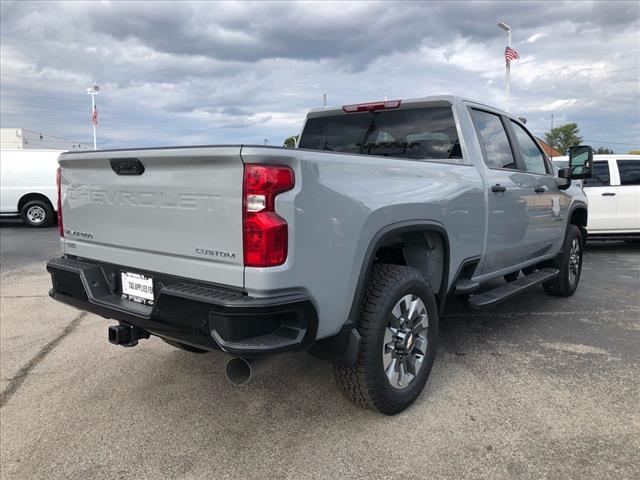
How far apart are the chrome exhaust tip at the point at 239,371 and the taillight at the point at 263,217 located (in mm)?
534

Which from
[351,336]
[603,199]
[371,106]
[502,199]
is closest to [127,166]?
[351,336]

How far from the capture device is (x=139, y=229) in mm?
2785

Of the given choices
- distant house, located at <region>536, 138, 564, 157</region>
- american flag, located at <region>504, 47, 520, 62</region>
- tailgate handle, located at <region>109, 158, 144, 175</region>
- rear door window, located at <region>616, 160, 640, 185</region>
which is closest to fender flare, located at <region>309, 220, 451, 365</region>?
tailgate handle, located at <region>109, 158, 144, 175</region>

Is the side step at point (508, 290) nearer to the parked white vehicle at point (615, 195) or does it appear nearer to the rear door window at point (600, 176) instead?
the parked white vehicle at point (615, 195)

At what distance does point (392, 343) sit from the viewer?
9.85 feet

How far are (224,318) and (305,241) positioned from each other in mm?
497

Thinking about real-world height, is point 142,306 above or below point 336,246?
below

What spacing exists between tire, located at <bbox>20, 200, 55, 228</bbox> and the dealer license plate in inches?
496

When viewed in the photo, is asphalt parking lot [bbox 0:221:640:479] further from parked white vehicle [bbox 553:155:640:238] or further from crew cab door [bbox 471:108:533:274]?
parked white vehicle [bbox 553:155:640:238]

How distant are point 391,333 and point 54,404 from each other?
7.26 ft

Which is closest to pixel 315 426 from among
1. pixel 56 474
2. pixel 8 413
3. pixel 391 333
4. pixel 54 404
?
pixel 391 333

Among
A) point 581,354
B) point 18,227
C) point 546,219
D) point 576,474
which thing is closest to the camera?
point 576,474

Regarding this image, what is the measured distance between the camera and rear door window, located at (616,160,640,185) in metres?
9.08

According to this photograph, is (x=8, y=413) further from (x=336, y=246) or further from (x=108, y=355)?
(x=336, y=246)
